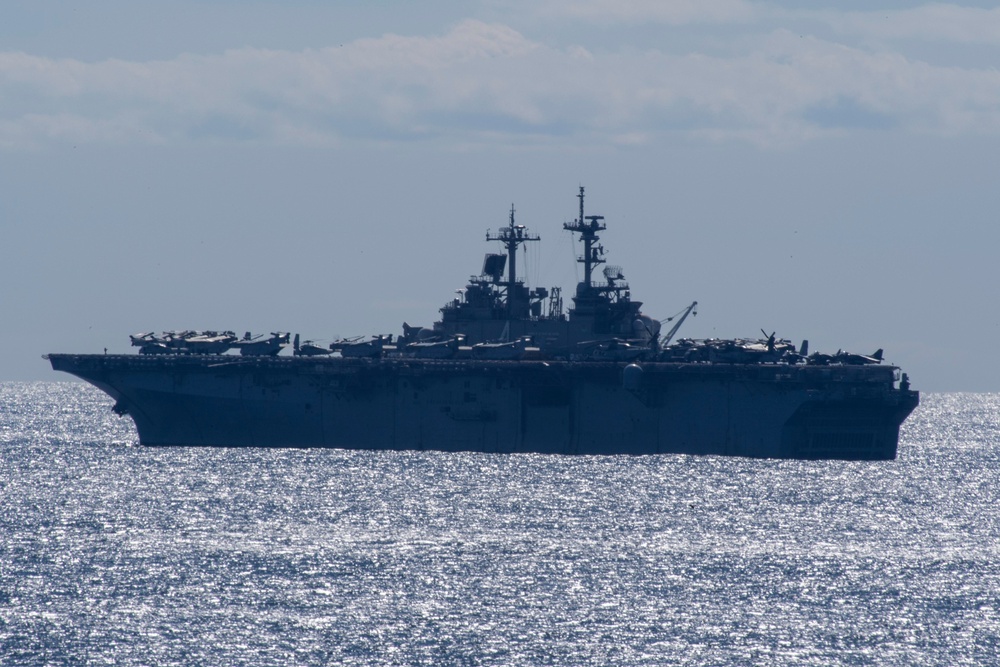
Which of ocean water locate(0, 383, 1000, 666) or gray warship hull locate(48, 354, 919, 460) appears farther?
gray warship hull locate(48, 354, 919, 460)

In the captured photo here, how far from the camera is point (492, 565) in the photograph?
4078 centimetres

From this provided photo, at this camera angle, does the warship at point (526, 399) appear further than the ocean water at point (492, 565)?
Yes

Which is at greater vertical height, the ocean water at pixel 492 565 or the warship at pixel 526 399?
the warship at pixel 526 399

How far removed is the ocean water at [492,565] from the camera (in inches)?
1283

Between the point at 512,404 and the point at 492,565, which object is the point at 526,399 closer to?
the point at 512,404

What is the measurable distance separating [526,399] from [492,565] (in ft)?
76.8

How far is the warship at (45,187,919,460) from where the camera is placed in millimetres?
62062

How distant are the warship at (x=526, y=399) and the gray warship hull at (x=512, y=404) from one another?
45mm

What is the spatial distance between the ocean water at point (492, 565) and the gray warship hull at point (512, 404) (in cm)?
130

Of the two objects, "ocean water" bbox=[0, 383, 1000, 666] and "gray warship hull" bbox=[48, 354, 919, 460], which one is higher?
"gray warship hull" bbox=[48, 354, 919, 460]

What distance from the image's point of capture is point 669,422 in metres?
63.4

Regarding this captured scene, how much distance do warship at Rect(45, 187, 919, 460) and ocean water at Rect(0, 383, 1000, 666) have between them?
1355 mm

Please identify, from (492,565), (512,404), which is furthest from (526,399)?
(492,565)

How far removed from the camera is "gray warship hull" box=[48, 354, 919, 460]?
6197 cm
